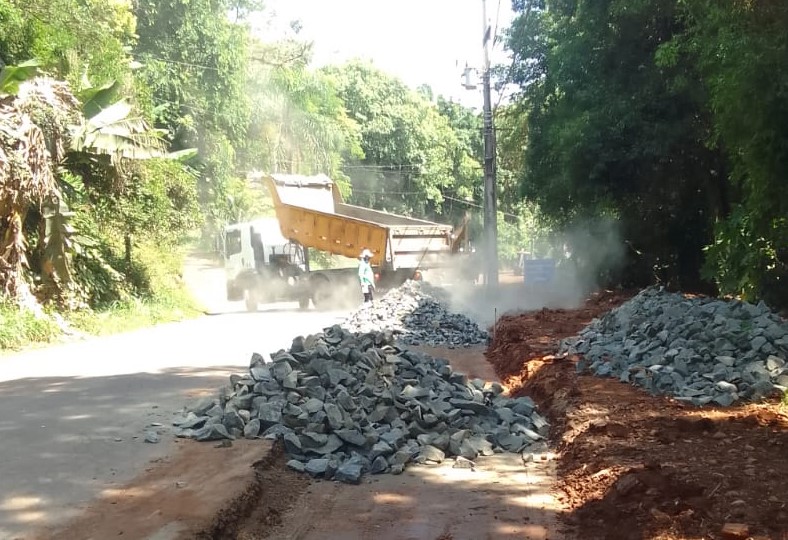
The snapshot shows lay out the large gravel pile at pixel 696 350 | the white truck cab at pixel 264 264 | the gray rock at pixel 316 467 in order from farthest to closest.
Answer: the white truck cab at pixel 264 264, the large gravel pile at pixel 696 350, the gray rock at pixel 316 467

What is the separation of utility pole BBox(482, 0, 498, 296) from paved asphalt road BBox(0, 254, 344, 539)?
964 centimetres

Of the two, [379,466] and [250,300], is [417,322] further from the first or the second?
[250,300]

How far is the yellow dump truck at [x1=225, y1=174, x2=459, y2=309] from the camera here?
77.9 feet

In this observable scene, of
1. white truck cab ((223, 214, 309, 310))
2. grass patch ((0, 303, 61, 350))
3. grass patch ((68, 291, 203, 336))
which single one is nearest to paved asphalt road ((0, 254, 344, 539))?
grass patch ((0, 303, 61, 350))

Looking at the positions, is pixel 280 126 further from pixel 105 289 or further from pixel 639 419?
pixel 639 419

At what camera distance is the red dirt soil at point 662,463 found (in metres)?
4.74

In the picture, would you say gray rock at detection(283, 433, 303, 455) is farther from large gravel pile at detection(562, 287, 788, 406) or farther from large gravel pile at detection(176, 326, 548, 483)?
large gravel pile at detection(562, 287, 788, 406)

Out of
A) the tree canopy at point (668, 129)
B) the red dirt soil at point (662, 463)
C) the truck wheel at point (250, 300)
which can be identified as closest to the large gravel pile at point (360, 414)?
the red dirt soil at point (662, 463)

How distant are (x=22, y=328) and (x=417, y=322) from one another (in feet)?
26.5

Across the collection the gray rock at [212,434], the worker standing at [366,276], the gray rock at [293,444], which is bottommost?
the gray rock at [293,444]

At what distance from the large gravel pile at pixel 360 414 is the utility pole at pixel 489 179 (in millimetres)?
16810

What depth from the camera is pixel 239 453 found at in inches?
270

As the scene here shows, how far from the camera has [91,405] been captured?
869 cm

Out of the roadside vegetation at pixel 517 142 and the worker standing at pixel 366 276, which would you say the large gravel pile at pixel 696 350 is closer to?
the roadside vegetation at pixel 517 142
